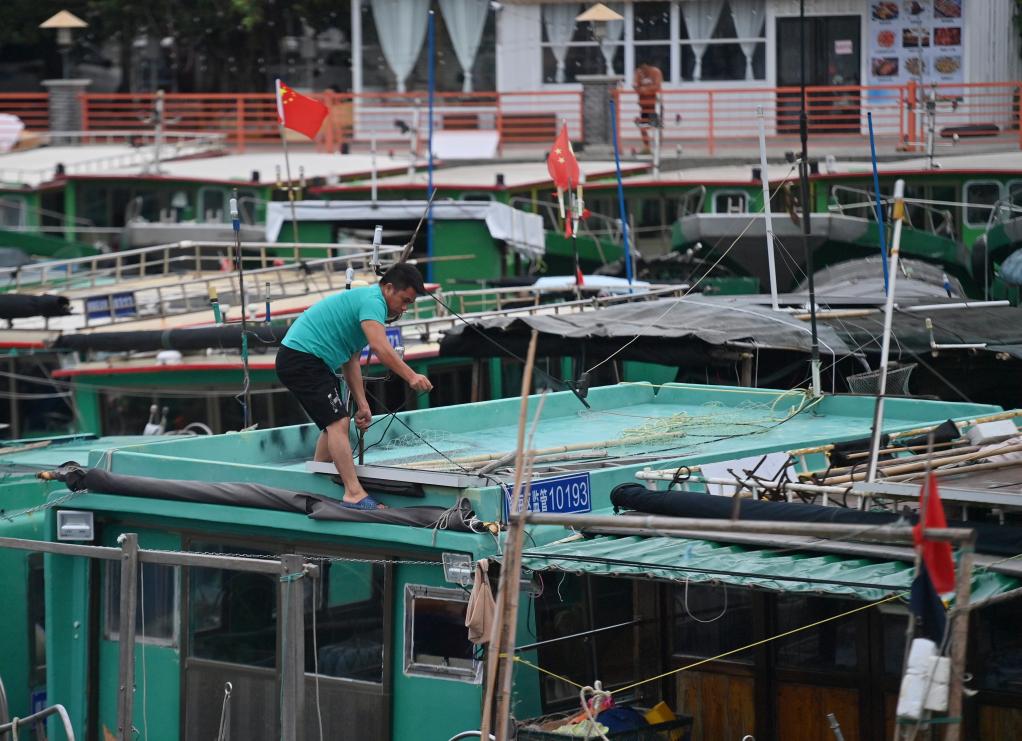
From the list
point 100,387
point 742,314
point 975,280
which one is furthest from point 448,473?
point 975,280

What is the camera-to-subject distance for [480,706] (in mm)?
8422

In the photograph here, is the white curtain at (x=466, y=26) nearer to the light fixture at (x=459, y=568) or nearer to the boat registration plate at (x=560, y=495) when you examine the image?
the boat registration plate at (x=560, y=495)

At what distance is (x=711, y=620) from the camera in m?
8.68

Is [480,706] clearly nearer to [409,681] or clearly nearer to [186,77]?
[409,681]

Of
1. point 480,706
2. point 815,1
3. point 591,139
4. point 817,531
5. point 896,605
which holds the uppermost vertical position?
point 815,1

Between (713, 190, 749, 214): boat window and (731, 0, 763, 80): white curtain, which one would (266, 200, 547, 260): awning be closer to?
(713, 190, 749, 214): boat window

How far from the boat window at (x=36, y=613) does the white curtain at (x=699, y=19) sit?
72.8ft

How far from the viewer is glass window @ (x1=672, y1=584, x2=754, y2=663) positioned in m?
8.56

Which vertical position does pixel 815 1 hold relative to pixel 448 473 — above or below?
above

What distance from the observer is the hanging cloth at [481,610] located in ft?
25.4

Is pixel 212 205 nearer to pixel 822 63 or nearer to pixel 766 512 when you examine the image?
pixel 822 63

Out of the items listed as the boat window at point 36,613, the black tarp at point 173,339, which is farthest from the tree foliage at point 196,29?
the boat window at point 36,613

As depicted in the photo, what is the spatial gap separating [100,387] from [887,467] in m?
9.55

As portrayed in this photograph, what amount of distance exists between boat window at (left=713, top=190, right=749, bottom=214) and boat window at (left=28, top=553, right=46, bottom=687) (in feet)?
48.3
